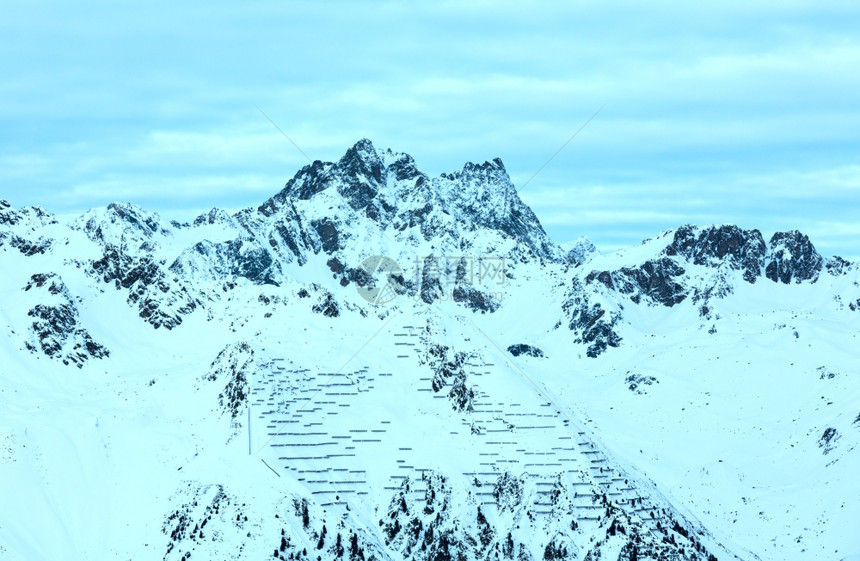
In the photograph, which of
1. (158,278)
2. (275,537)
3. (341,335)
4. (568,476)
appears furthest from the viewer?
(158,278)

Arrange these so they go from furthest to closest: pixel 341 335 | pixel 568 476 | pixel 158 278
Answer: pixel 158 278 < pixel 341 335 < pixel 568 476

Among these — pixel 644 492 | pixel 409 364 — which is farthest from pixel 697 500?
pixel 409 364

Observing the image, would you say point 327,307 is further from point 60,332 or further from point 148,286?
point 60,332

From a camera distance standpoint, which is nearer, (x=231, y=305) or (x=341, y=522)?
(x=341, y=522)

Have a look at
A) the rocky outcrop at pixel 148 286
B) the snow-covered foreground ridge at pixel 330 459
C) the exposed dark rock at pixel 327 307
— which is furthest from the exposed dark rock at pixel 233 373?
the rocky outcrop at pixel 148 286

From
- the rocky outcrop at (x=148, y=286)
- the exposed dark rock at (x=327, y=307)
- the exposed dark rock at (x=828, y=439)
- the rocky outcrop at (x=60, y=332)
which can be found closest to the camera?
the exposed dark rock at (x=327, y=307)

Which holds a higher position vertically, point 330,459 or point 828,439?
point 330,459

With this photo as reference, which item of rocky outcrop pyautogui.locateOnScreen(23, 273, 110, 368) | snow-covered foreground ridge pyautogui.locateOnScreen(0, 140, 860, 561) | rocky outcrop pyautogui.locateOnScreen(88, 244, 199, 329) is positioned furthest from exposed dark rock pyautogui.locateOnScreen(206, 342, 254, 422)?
rocky outcrop pyautogui.locateOnScreen(88, 244, 199, 329)

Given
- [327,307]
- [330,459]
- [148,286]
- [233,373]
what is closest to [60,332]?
[148,286]

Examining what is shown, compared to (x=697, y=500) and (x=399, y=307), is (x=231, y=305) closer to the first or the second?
(x=399, y=307)

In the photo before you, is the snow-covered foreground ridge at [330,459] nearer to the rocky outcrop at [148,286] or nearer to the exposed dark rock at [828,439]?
the exposed dark rock at [828,439]

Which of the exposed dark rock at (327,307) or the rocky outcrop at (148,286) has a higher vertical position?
the rocky outcrop at (148,286)
